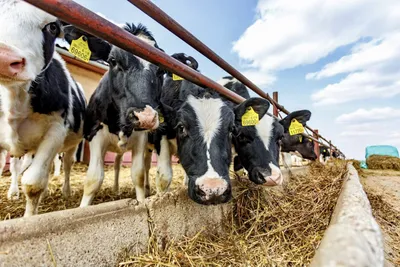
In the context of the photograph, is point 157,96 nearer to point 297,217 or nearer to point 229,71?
point 229,71

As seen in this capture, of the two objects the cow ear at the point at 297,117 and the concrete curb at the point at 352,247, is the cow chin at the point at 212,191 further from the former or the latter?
the cow ear at the point at 297,117

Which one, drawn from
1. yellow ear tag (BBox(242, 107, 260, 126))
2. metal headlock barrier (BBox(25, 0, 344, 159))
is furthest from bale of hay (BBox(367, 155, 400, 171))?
metal headlock barrier (BBox(25, 0, 344, 159))

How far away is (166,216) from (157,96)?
1141mm

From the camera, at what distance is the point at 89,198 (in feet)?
9.02

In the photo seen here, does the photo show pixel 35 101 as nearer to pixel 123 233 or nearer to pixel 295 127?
pixel 123 233

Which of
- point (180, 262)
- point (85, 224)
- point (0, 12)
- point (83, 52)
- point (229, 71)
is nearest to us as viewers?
point (85, 224)

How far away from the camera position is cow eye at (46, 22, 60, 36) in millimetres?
2163

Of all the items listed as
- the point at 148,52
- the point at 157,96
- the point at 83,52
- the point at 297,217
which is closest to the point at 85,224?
the point at 148,52

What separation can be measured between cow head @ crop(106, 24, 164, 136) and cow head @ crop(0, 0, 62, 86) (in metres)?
0.53

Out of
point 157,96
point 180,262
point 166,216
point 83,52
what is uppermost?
point 83,52

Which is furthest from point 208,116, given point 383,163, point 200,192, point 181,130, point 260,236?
point 383,163

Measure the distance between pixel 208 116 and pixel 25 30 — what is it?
144cm

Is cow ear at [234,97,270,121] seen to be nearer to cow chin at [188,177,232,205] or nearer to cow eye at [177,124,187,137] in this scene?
cow eye at [177,124,187,137]

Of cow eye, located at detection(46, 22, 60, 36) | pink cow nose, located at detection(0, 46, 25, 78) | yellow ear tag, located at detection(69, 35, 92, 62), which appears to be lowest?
pink cow nose, located at detection(0, 46, 25, 78)
